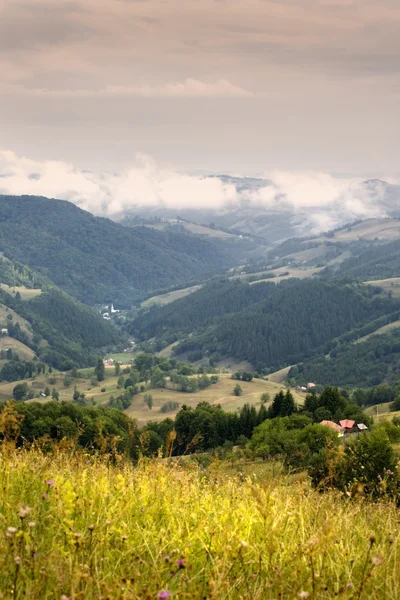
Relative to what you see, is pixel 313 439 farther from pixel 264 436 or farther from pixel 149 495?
pixel 149 495

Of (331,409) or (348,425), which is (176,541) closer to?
(348,425)

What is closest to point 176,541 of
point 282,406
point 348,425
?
point 348,425

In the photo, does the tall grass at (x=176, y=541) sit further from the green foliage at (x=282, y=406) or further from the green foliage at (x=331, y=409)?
the green foliage at (x=282, y=406)

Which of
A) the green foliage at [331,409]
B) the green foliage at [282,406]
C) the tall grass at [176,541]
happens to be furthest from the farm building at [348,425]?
the tall grass at [176,541]

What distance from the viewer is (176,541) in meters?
7.86

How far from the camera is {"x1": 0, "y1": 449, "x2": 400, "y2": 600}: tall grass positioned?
6398 mm

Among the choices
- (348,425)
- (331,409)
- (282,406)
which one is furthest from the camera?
(282,406)

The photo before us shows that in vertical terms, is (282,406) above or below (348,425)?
above

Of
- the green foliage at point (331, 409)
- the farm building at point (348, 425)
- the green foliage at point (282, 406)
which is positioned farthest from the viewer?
the green foliage at point (282, 406)

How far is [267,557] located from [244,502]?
2.07m

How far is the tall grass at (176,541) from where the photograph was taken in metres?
6.40

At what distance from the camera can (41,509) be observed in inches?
336

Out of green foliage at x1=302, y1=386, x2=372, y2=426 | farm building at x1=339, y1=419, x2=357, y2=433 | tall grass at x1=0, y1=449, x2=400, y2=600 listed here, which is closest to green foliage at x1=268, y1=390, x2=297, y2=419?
green foliage at x1=302, y1=386, x2=372, y2=426

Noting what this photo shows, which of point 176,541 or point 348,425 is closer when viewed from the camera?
point 176,541
